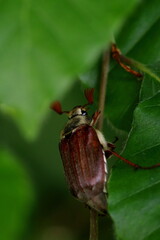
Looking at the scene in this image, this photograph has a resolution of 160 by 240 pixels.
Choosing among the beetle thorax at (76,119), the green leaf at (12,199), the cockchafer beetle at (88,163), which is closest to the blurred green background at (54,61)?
the green leaf at (12,199)

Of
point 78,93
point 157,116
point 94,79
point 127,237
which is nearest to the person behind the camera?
point 127,237

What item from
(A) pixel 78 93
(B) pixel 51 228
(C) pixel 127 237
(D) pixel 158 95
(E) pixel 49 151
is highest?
(D) pixel 158 95

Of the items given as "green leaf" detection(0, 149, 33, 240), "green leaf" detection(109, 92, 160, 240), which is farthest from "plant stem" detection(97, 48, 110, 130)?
"green leaf" detection(0, 149, 33, 240)

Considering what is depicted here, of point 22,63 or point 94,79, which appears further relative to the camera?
point 94,79

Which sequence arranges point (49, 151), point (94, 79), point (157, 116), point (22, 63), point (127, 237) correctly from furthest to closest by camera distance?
point (49, 151) < point (94, 79) < point (157, 116) < point (127, 237) < point (22, 63)

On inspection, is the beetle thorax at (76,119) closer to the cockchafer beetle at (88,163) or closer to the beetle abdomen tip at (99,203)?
the cockchafer beetle at (88,163)

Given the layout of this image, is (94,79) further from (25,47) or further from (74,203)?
(74,203)

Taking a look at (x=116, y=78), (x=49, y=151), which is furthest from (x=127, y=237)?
(x=49, y=151)
